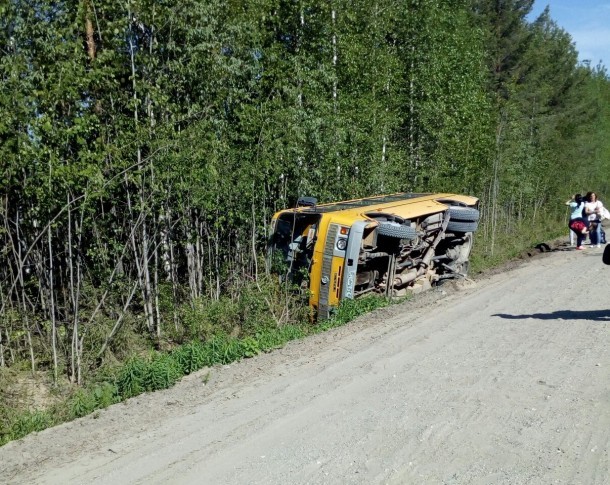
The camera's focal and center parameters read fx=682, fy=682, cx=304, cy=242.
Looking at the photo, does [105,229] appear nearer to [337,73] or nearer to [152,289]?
[152,289]

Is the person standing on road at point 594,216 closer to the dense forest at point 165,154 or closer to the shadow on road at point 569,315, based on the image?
the dense forest at point 165,154

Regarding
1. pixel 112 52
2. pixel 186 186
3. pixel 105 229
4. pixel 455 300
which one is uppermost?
pixel 112 52

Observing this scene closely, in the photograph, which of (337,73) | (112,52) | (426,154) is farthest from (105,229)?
(426,154)

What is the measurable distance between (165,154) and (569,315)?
6.38 meters

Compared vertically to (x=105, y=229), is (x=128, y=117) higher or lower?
higher

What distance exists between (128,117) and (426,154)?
46.6 ft

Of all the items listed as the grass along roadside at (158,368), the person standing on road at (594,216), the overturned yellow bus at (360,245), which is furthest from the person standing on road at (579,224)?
the grass along roadside at (158,368)

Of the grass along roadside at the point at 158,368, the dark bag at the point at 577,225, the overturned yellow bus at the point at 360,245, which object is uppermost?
the overturned yellow bus at the point at 360,245

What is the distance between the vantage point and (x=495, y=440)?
18.2 feet

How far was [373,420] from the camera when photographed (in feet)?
20.2

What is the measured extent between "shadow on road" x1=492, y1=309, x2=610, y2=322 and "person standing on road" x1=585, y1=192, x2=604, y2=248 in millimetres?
10125

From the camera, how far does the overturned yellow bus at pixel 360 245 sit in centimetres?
1145

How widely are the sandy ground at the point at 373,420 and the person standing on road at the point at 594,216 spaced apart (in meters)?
10.9

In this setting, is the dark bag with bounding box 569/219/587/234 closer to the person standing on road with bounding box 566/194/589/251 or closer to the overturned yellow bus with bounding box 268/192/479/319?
the person standing on road with bounding box 566/194/589/251
